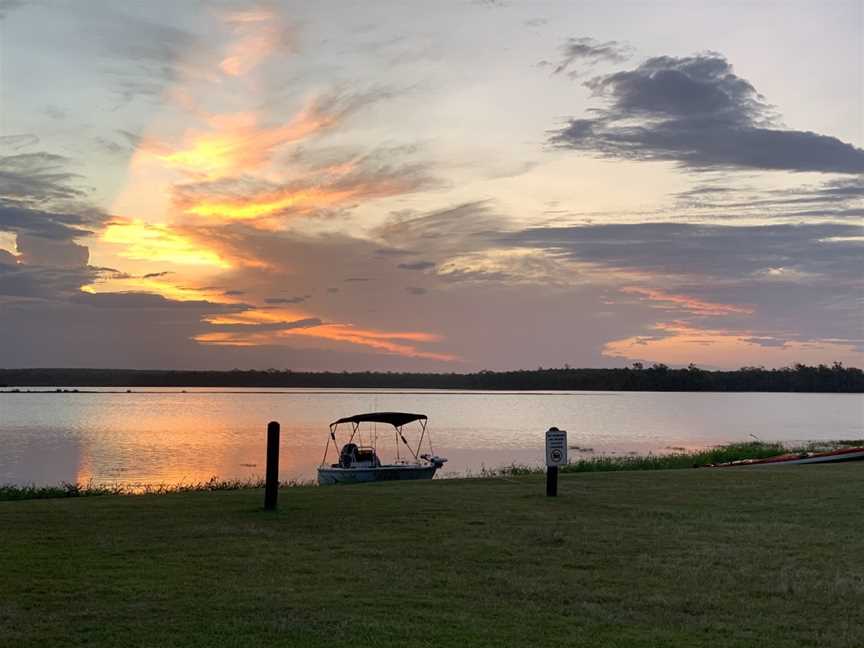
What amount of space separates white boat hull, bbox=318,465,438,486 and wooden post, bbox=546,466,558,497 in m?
15.7

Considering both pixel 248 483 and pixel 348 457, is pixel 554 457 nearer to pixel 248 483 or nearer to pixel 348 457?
pixel 248 483

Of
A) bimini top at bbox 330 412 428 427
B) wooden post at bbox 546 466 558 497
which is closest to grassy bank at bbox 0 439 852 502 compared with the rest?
bimini top at bbox 330 412 428 427

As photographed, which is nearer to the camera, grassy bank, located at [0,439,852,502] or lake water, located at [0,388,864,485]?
grassy bank, located at [0,439,852,502]

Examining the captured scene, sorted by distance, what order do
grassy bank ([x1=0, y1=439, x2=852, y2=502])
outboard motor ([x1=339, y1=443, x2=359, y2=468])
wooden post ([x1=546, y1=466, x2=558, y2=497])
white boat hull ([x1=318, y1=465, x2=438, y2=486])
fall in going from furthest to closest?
outboard motor ([x1=339, y1=443, x2=359, y2=468]) < white boat hull ([x1=318, y1=465, x2=438, y2=486]) < grassy bank ([x1=0, y1=439, x2=852, y2=502]) < wooden post ([x1=546, y1=466, x2=558, y2=497])

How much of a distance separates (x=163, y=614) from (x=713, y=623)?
4.74 m

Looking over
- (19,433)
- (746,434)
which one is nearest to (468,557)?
(19,433)

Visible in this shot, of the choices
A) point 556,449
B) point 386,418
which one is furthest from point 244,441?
point 556,449

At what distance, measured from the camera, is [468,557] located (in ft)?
34.0

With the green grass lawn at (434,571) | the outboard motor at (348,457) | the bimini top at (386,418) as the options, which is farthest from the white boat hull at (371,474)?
the green grass lawn at (434,571)

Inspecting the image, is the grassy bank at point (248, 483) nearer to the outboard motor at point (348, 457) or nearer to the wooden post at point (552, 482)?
the outboard motor at point (348, 457)

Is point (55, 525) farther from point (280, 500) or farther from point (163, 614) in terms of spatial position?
point (163, 614)

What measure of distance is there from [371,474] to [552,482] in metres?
16.5

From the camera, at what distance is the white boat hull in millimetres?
32062

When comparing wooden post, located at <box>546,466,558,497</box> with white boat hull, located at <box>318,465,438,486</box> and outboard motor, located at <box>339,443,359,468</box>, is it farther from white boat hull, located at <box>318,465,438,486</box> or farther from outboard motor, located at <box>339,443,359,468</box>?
outboard motor, located at <box>339,443,359,468</box>
